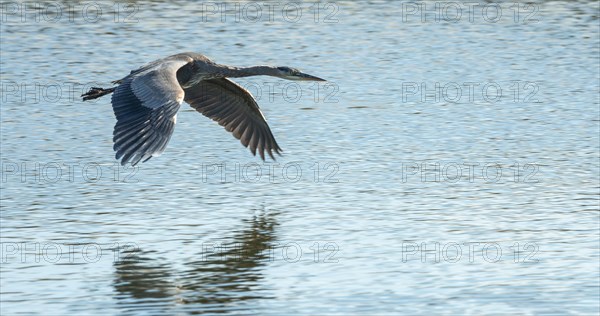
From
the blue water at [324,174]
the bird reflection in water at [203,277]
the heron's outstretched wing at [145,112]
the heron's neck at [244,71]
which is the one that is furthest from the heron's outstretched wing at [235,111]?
the bird reflection in water at [203,277]

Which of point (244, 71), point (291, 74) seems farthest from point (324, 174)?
point (244, 71)

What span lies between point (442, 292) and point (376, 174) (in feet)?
11.3

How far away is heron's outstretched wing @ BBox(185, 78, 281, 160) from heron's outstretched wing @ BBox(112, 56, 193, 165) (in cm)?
154

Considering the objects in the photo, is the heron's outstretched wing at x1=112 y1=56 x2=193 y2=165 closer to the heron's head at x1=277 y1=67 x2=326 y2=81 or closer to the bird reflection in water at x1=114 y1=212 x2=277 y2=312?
the bird reflection in water at x1=114 y1=212 x2=277 y2=312

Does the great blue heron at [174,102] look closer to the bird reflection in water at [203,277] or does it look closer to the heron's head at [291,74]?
the heron's head at [291,74]

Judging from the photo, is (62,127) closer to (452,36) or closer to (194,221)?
(194,221)

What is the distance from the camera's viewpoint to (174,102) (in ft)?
32.9

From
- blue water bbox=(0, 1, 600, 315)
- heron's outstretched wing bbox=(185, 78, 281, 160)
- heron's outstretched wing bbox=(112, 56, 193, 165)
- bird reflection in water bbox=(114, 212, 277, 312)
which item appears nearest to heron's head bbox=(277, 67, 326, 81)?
heron's outstretched wing bbox=(185, 78, 281, 160)

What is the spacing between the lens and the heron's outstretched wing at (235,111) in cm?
1264

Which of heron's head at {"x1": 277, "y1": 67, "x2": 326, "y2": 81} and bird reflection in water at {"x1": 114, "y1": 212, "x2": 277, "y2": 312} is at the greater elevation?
heron's head at {"x1": 277, "y1": 67, "x2": 326, "y2": 81}

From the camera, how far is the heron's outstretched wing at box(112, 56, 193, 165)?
9.32m

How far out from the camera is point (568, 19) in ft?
64.7

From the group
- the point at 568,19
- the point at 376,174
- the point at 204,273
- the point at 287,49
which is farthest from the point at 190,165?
the point at 568,19

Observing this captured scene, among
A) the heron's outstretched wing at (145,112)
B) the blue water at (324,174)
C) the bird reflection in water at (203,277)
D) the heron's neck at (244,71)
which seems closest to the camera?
the bird reflection in water at (203,277)
